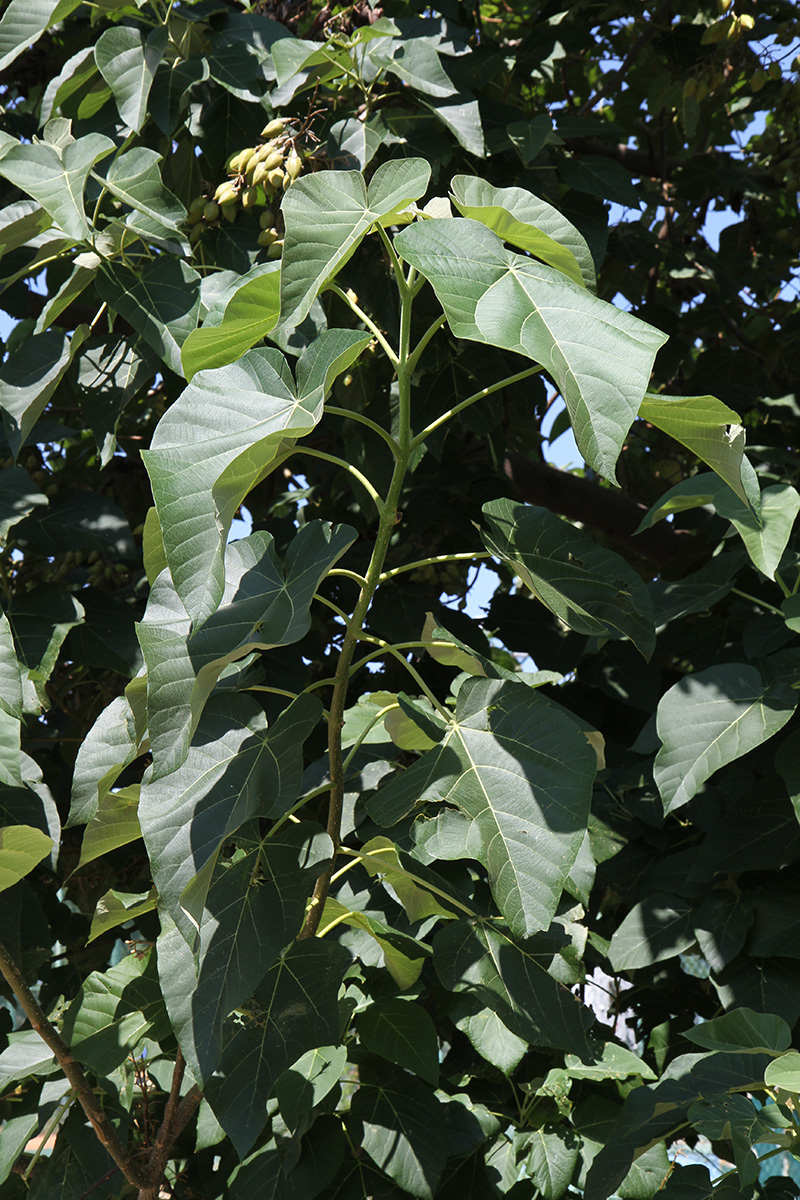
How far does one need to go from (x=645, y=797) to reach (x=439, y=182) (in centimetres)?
120

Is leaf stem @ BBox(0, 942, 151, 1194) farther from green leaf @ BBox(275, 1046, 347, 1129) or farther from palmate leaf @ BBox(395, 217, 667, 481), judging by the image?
palmate leaf @ BBox(395, 217, 667, 481)

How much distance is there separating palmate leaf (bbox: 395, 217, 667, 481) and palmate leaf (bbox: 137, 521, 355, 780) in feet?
0.88

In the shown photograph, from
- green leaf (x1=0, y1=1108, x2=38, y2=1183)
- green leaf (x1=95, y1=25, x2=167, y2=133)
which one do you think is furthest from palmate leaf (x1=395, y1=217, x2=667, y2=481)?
green leaf (x1=0, y1=1108, x2=38, y2=1183)

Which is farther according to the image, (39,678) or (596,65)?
(596,65)

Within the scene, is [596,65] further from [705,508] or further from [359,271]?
[359,271]

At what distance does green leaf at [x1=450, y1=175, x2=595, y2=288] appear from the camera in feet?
3.05

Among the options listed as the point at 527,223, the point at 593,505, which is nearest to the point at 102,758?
the point at 527,223

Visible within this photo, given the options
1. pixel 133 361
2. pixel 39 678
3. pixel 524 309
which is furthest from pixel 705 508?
pixel 524 309

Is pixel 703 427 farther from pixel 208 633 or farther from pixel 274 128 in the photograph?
pixel 274 128

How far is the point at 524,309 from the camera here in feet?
2.59

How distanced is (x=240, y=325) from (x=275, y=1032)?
739 mm

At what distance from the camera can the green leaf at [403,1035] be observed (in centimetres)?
134

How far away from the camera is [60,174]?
1382 mm

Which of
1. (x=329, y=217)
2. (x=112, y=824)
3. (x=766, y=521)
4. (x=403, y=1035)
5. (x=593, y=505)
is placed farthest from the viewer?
(x=593, y=505)
